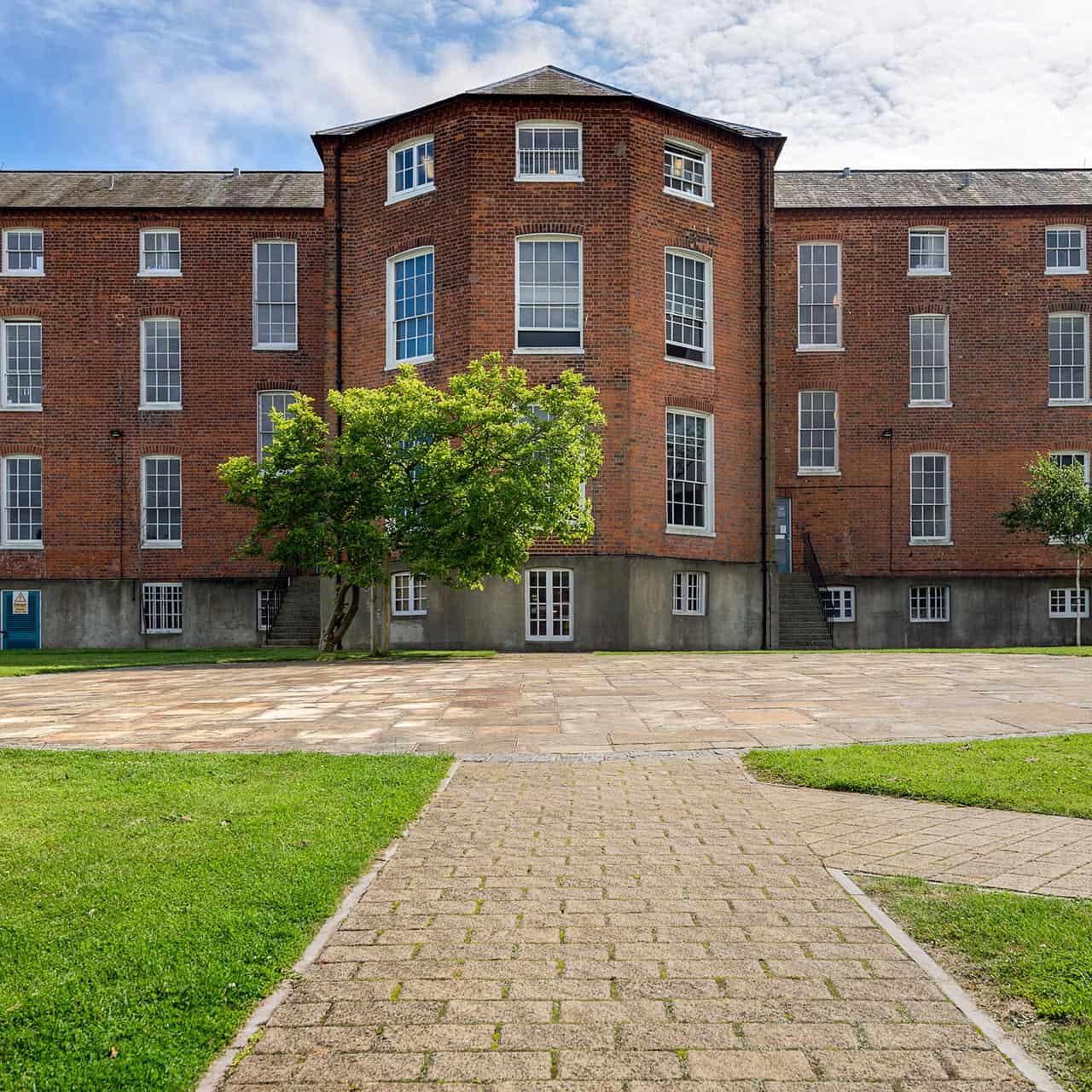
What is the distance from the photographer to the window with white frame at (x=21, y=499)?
30.7m

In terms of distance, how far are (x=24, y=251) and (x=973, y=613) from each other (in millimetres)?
29774

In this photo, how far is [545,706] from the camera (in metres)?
11.6

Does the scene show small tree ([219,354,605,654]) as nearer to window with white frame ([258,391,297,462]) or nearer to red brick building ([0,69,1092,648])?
red brick building ([0,69,1092,648])

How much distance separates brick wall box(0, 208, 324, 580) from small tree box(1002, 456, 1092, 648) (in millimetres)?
20605

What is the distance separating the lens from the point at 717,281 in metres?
26.5

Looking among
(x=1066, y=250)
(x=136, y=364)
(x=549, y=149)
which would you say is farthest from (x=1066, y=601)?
(x=136, y=364)

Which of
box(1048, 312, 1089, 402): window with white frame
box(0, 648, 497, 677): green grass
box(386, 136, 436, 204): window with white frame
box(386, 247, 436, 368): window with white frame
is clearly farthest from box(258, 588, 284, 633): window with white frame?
box(1048, 312, 1089, 402): window with white frame

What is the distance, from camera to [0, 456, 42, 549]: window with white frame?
30734mm

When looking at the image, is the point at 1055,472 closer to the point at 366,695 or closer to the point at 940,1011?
the point at 366,695

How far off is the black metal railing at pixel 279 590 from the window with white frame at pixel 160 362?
613cm

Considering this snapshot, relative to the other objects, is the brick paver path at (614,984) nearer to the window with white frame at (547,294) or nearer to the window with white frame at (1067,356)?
the window with white frame at (547,294)

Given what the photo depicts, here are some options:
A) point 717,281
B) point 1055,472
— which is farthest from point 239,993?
point 1055,472

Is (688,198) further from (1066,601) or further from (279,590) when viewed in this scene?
(1066,601)

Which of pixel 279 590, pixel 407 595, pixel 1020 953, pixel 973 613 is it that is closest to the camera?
pixel 1020 953
